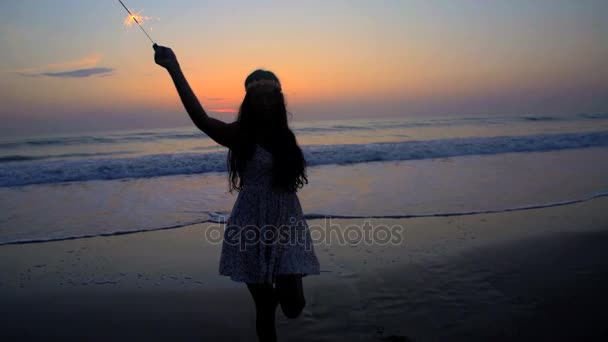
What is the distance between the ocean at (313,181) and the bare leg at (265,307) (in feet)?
15.8

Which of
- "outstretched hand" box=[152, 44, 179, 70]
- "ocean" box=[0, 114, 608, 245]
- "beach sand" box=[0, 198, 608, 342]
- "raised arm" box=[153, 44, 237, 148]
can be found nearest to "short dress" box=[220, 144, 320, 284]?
"raised arm" box=[153, 44, 237, 148]

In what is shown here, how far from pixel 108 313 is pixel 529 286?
12.4 ft

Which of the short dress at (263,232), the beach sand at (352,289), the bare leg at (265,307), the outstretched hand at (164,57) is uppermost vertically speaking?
the outstretched hand at (164,57)

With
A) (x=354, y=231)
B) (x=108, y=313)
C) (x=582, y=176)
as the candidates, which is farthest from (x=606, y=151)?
(x=108, y=313)

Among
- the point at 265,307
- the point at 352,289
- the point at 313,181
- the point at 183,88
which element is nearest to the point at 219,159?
the point at 313,181

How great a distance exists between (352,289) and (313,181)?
6746 mm

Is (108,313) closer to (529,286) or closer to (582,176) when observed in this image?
(529,286)

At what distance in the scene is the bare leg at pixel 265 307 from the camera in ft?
8.05

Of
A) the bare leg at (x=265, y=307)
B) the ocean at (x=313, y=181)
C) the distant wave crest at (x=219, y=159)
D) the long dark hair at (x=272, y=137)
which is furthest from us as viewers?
the distant wave crest at (x=219, y=159)

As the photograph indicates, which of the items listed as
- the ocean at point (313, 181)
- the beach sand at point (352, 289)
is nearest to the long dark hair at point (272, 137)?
the beach sand at point (352, 289)

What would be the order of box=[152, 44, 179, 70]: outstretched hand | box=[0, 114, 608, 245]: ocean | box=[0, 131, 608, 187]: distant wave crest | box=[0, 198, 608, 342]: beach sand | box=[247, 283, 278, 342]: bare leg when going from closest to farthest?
box=[152, 44, 179, 70]: outstretched hand, box=[247, 283, 278, 342]: bare leg, box=[0, 198, 608, 342]: beach sand, box=[0, 114, 608, 245]: ocean, box=[0, 131, 608, 187]: distant wave crest

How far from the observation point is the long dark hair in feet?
7.71

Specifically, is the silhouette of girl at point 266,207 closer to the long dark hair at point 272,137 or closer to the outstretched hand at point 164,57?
the long dark hair at point 272,137

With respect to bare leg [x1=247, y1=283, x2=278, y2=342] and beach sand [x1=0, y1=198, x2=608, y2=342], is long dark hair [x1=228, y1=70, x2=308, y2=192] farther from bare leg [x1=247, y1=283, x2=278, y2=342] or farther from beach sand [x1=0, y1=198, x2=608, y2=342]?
beach sand [x1=0, y1=198, x2=608, y2=342]
